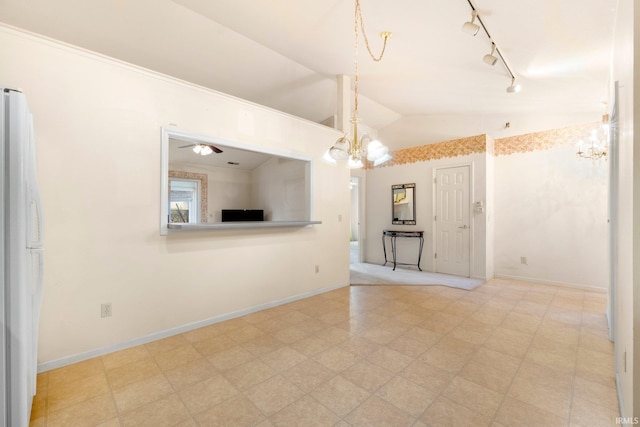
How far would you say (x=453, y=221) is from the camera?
17.3 ft

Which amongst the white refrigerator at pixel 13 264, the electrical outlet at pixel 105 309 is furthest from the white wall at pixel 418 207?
the white refrigerator at pixel 13 264

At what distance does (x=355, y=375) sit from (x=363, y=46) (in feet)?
11.3

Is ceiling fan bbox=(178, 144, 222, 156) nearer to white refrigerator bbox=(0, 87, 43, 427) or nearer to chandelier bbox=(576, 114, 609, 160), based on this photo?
white refrigerator bbox=(0, 87, 43, 427)

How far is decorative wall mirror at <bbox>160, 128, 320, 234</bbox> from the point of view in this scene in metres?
2.76

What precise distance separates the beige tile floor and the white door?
1.94m

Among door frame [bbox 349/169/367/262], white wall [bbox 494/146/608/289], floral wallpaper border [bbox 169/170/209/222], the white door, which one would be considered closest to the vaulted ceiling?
white wall [bbox 494/146/608/289]

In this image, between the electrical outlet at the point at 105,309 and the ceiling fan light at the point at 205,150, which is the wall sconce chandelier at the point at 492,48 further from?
the electrical outlet at the point at 105,309

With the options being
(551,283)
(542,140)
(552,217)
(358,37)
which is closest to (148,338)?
(358,37)

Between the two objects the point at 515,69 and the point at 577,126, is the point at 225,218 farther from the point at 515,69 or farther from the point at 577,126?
the point at 577,126

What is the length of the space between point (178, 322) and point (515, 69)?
4730mm

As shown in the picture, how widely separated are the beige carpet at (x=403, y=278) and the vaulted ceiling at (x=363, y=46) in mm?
2871

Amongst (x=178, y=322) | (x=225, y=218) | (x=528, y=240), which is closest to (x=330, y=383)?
(x=178, y=322)

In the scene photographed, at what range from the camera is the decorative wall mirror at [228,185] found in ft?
9.05

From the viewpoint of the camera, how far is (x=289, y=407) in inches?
67.8
